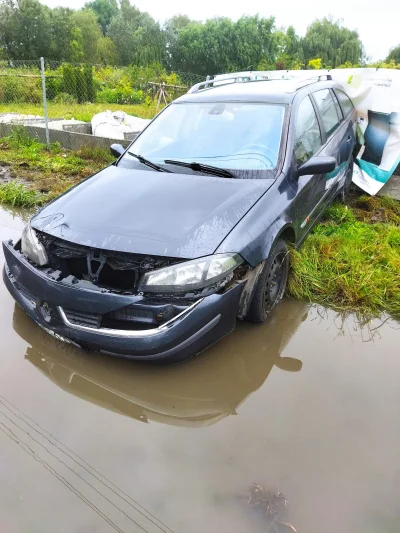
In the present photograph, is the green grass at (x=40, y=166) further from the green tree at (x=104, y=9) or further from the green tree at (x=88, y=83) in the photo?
the green tree at (x=104, y=9)

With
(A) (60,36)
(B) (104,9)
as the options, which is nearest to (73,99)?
(A) (60,36)

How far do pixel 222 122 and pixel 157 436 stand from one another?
252 centimetres

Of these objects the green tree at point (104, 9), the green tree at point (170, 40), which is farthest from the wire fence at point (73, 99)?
the green tree at point (104, 9)

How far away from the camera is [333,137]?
4.47 metres

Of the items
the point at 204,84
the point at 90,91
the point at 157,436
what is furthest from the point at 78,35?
the point at 157,436

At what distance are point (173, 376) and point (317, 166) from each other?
1.82 meters

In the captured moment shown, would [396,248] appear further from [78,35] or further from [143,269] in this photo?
[78,35]

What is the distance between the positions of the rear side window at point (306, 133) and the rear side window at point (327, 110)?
27 centimetres

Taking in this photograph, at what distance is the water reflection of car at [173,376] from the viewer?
2539mm

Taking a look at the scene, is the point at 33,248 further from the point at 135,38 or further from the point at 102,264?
the point at 135,38

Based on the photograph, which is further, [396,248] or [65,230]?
[396,248]

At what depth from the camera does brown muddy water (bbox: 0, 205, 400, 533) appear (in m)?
1.94

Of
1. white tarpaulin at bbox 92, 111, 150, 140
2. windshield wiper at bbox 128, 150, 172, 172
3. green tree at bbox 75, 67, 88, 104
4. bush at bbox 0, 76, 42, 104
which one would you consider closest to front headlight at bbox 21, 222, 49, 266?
windshield wiper at bbox 128, 150, 172, 172

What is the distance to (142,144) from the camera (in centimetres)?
388
